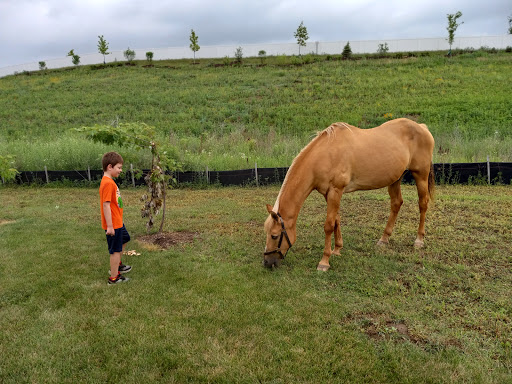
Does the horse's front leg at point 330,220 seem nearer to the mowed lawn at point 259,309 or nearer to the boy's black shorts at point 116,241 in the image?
the mowed lawn at point 259,309

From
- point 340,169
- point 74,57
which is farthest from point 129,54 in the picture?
point 340,169

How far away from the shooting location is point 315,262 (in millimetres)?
4980

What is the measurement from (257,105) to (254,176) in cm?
1792

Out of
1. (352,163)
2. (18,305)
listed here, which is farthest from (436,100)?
(18,305)

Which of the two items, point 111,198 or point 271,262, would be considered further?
point 271,262

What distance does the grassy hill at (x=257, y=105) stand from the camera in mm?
13453

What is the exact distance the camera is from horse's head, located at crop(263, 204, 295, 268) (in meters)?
4.45

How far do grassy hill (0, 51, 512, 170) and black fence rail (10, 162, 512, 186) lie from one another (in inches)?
26.6

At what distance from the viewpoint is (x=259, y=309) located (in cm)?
366

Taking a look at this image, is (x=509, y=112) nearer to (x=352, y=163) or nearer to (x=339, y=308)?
(x=352, y=163)

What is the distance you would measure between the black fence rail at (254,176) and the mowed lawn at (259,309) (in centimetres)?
389

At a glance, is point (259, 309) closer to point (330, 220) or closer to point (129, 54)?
point (330, 220)

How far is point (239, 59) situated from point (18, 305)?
48955 mm

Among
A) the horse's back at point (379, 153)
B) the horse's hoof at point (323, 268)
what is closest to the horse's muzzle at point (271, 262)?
the horse's hoof at point (323, 268)
